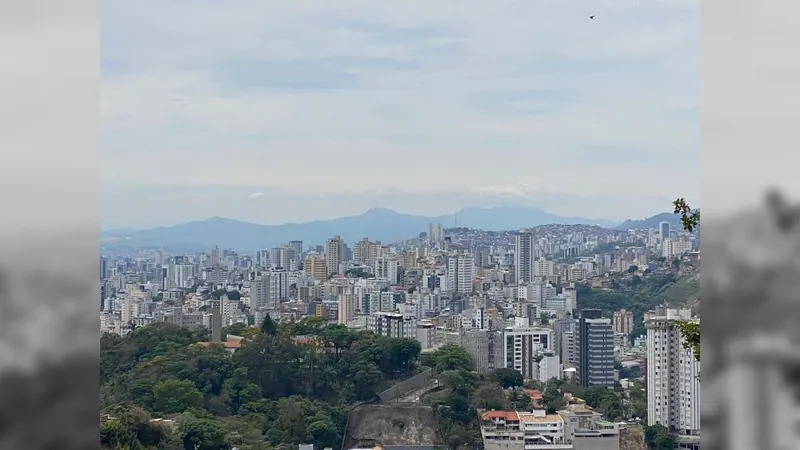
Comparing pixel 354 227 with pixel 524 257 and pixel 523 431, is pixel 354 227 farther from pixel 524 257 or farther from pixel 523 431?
pixel 523 431

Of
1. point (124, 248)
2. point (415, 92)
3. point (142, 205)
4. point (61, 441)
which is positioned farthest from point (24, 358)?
point (415, 92)

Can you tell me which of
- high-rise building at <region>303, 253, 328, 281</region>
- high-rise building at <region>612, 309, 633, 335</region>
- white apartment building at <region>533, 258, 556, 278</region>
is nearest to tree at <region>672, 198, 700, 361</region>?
high-rise building at <region>612, 309, 633, 335</region>

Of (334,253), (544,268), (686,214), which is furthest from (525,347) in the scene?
(686,214)

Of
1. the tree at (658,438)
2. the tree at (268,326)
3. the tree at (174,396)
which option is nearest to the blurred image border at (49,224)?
the tree at (658,438)

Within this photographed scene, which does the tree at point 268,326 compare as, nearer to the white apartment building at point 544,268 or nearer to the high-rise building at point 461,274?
the high-rise building at point 461,274

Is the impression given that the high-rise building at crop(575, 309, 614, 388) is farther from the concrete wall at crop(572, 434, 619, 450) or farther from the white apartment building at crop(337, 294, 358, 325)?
the white apartment building at crop(337, 294, 358, 325)

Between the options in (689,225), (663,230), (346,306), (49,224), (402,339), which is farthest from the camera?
(346,306)
